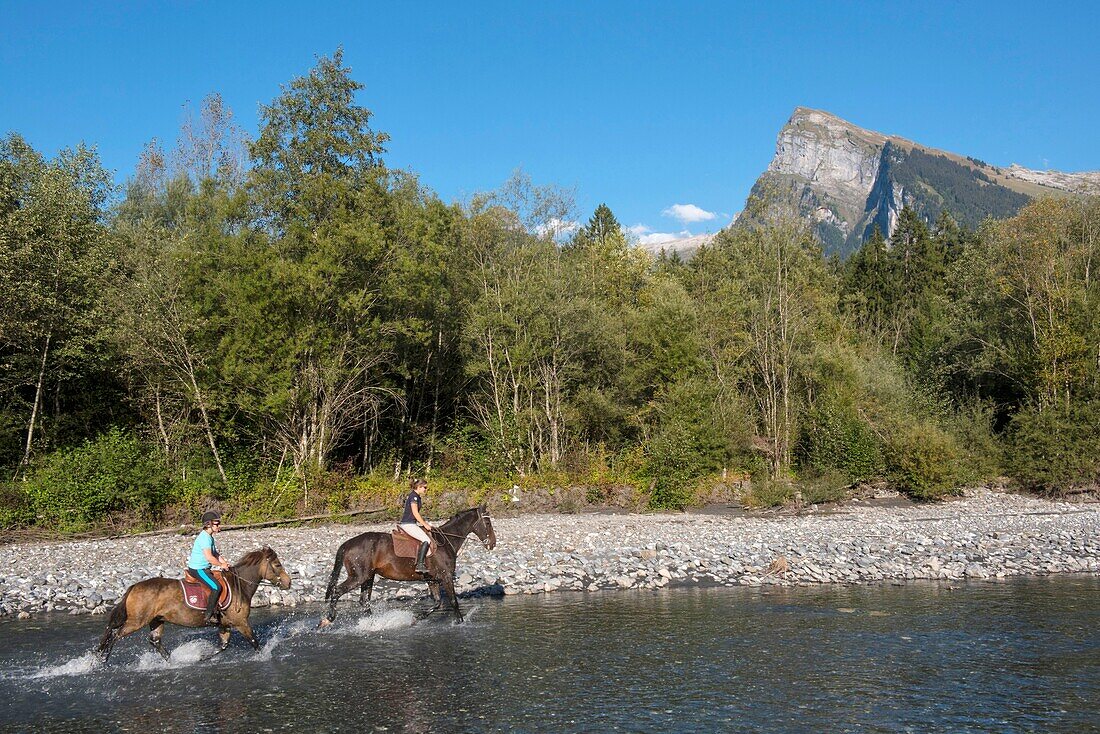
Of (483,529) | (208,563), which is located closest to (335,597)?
(483,529)

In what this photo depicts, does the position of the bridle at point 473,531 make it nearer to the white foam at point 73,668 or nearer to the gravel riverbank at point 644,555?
the gravel riverbank at point 644,555

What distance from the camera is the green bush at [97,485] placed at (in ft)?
82.6

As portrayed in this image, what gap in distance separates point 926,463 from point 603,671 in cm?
2442

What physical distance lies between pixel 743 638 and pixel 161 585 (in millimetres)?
9095

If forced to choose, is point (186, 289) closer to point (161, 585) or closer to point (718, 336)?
point (161, 585)

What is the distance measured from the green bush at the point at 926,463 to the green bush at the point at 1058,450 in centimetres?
331

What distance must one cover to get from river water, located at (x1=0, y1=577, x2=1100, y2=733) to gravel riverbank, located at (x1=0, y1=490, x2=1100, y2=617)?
2.00m

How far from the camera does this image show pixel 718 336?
38344 millimetres

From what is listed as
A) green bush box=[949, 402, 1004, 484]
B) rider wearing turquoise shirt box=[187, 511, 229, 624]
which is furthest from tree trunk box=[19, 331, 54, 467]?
green bush box=[949, 402, 1004, 484]

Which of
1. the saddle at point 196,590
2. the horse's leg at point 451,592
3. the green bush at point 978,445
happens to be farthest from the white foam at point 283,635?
the green bush at point 978,445

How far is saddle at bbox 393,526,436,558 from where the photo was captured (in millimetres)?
14355

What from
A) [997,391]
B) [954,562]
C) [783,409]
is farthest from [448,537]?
[997,391]

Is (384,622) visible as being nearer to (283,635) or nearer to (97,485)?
(283,635)

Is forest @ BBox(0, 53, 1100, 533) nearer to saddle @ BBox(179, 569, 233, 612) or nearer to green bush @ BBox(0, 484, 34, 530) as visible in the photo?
green bush @ BBox(0, 484, 34, 530)
